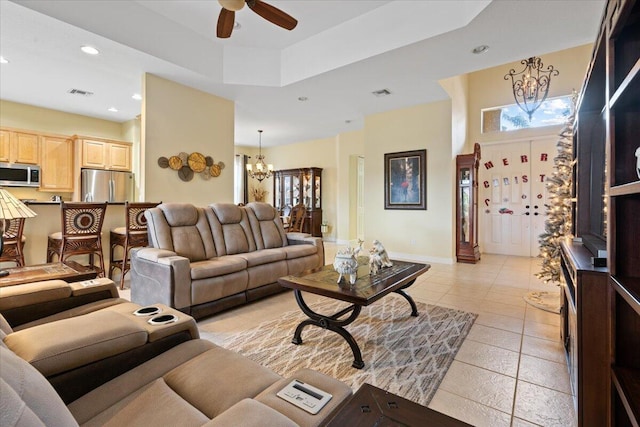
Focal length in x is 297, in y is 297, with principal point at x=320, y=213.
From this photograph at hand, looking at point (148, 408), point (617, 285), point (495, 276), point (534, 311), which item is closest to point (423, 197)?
point (495, 276)

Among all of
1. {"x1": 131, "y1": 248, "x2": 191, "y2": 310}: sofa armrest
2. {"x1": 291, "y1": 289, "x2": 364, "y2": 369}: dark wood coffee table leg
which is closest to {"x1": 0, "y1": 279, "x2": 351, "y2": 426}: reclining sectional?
{"x1": 291, "y1": 289, "x2": 364, "y2": 369}: dark wood coffee table leg

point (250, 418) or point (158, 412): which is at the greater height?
point (250, 418)

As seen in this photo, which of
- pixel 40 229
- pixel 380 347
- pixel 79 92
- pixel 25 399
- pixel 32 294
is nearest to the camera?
pixel 25 399

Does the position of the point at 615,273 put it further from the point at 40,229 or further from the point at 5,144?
the point at 5,144

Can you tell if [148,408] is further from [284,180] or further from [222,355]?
[284,180]

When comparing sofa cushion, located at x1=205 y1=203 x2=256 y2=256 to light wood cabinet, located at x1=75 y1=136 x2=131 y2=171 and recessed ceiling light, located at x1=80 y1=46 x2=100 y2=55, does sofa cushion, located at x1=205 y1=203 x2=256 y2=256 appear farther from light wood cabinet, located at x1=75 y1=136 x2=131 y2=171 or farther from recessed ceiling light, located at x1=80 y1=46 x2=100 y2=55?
light wood cabinet, located at x1=75 y1=136 x2=131 y2=171

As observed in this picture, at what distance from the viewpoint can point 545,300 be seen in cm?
330

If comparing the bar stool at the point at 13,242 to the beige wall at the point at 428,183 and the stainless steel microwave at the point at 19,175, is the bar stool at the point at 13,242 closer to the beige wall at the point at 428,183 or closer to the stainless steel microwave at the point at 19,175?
the stainless steel microwave at the point at 19,175

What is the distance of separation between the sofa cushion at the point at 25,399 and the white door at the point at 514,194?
7098mm

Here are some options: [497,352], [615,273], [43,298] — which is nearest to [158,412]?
[43,298]

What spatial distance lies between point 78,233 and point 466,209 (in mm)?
5810

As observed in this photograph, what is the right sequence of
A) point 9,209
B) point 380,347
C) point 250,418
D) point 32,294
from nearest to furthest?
point 250,418 < point 32,294 < point 9,209 < point 380,347

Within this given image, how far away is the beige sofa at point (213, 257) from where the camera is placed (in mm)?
2703

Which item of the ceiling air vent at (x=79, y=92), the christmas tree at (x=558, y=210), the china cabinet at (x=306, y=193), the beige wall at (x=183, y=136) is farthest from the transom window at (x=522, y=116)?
the ceiling air vent at (x=79, y=92)
